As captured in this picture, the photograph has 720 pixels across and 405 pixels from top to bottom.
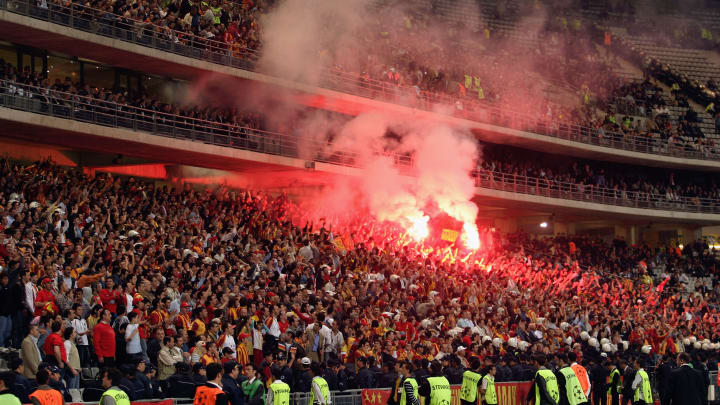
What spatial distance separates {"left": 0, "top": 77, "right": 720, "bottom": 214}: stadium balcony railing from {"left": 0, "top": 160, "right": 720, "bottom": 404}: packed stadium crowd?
5.11 ft

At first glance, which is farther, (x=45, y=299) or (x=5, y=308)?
(x=45, y=299)

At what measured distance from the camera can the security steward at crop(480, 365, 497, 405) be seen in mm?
13266

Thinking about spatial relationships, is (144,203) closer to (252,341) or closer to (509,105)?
(252,341)

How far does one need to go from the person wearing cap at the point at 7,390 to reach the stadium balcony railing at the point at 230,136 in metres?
13.9

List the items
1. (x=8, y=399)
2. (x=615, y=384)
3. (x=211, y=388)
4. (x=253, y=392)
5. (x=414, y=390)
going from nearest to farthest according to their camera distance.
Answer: (x=8, y=399)
(x=211, y=388)
(x=253, y=392)
(x=414, y=390)
(x=615, y=384)

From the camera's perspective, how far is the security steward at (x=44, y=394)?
8.80 m

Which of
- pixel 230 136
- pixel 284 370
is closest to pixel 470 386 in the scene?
pixel 284 370

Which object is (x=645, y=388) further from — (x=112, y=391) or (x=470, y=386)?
(x=112, y=391)

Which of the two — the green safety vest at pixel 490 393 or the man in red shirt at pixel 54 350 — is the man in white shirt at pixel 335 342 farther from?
the man in red shirt at pixel 54 350

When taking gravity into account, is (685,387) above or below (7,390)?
below

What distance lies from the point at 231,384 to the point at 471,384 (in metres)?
4.25

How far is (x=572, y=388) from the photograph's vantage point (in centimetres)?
1273

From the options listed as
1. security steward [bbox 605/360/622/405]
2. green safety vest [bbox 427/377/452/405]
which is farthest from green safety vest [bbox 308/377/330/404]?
security steward [bbox 605/360/622/405]

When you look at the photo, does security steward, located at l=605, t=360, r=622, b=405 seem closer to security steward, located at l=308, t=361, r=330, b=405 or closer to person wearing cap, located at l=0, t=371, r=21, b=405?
security steward, located at l=308, t=361, r=330, b=405
